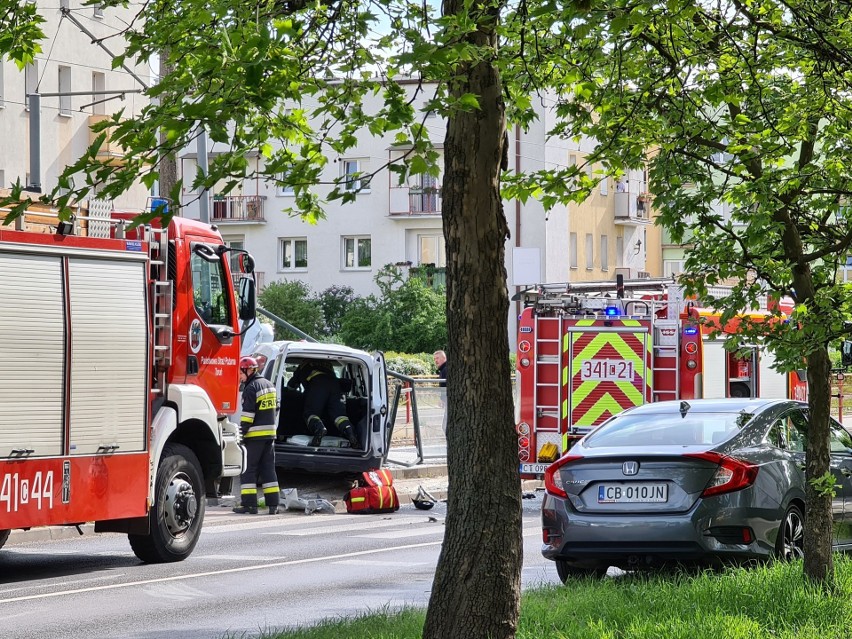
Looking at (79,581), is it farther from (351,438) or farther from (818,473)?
(351,438)

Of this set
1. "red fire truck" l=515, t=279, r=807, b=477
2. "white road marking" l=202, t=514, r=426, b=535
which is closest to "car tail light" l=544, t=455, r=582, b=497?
"white road marking" l=202, t=514, r=426, b=535

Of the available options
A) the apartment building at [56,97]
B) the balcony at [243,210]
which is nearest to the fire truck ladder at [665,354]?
the apartment building at [56,97]

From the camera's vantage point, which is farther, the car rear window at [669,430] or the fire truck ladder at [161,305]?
the fire truck ladder at [161,305]

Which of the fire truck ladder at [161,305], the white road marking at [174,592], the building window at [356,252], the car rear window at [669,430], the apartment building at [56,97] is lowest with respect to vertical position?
the white road marking at [174,592]

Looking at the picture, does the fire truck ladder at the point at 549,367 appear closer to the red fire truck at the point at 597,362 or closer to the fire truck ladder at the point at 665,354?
the red fire truck at the point at 597,362

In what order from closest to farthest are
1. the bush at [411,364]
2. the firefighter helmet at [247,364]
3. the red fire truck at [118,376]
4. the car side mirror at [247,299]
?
the red fire truck at [118,376] < the car side mirror at [247,299] < the firefighter helmet at [247,364] < the bush at [411,364]

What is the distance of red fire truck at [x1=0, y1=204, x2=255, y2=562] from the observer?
10742mm

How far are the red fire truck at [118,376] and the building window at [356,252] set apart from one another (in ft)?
147

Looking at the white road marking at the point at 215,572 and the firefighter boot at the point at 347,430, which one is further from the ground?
the firefighter boot at the point at 347,430

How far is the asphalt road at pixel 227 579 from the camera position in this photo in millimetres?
9359

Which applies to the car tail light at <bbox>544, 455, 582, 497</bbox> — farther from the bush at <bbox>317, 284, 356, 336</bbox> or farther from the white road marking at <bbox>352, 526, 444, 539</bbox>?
the bush at <bbox>317, 284, 356, 336</bbox>

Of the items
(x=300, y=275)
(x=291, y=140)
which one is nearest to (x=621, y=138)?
(x=291, y=140)

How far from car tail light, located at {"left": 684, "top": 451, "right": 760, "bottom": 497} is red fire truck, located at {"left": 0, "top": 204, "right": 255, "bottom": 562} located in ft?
15.0

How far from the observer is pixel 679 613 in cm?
805
